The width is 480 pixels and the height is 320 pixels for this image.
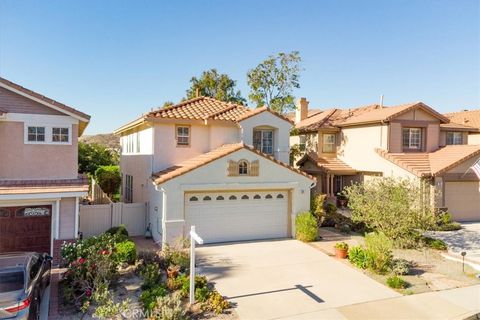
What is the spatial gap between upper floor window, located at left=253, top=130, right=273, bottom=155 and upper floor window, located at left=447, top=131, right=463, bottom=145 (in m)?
16.0

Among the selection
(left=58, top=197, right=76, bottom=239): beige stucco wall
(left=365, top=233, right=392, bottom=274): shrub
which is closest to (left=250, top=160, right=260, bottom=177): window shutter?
(left=365, top=233, right=392, bottom=274): shrub

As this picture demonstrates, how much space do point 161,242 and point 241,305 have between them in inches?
252

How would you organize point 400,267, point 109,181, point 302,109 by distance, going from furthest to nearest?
1. point 302,109
2. point 109,181
3. point 400,267

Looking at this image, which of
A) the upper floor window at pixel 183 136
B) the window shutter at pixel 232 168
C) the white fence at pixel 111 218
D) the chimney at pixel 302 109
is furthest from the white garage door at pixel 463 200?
the white fence at pixel 111 218

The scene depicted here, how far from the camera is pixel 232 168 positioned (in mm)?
16141

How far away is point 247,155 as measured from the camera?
16.3m

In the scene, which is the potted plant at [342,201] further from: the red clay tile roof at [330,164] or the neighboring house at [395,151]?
the red clay tile roof at [330,164]

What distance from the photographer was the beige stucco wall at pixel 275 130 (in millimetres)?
19031

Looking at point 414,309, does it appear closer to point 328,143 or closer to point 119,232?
point 119,232

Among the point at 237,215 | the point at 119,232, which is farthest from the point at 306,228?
the point at 119,232

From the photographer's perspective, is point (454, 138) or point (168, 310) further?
point (454, 138)

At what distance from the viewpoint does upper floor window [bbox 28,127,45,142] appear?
12.9 metres

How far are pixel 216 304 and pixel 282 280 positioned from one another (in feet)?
10.0

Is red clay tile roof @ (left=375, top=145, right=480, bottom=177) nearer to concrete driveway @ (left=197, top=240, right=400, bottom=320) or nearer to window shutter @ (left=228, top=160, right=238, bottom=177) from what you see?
concrete driveway @ (left=197, top=240, right=400, bottom=320)
